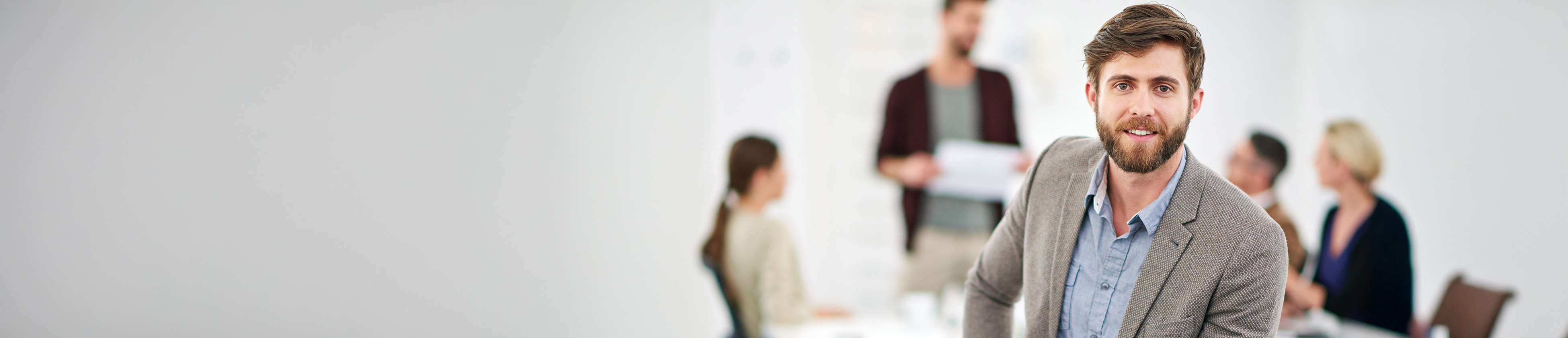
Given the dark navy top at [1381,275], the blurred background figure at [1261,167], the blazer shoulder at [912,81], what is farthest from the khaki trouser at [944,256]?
the dark navy top at [1381,275]

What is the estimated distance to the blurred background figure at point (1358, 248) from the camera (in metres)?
2.86

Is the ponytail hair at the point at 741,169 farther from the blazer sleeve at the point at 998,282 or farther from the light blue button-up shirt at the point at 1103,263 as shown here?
the light blue button-up shirt at the point at 1103,263

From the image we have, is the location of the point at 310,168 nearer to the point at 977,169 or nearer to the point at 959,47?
the point at 977,169

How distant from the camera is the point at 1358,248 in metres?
2.94

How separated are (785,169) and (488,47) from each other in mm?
2371

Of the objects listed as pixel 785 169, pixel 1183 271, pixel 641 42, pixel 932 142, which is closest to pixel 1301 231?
pixel 932 142

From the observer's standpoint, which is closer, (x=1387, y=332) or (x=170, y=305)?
(x=170, y=305)

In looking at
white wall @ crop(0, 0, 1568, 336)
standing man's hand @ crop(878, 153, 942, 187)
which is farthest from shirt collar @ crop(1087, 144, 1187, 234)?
standing man's hand @ crop(878, 153, 942, 187)

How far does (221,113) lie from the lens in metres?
1.60

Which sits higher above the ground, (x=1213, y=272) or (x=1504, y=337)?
(x=1213, y=272)

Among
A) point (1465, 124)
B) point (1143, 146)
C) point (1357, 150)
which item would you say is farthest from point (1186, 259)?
point (1465, 124)

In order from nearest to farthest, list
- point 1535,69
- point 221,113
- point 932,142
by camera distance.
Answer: point 221,113
point 1535,69
point 932,142

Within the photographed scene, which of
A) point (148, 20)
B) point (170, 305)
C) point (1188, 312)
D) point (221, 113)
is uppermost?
point (148, 20)

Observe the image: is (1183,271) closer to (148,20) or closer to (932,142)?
(148,20)
